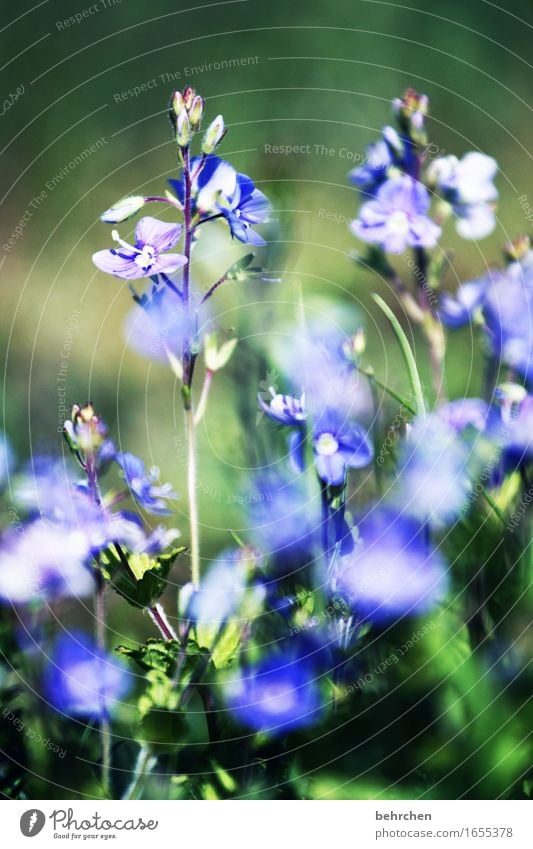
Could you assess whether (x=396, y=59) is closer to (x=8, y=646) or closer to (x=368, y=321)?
(x=368, y=321)

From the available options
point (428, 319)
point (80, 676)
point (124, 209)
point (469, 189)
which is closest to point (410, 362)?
point (428, 319)

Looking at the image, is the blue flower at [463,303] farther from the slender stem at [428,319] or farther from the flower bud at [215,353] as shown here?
the flower bud at [215,353]

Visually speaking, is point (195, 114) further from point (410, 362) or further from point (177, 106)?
point (410, 362)

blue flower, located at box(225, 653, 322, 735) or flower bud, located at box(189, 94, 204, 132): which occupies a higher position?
flower bud, located at box(189, 94, 204, 132)

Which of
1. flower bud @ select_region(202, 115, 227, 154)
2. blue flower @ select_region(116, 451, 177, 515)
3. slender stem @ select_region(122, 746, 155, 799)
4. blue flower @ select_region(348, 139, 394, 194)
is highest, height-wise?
blue flower @ select_region(348, 139, 394, 194)

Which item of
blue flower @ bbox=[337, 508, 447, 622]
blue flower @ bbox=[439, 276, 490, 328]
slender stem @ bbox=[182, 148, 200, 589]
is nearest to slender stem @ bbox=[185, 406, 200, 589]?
slender stem @ bbox=[182, 148, 200, 589]

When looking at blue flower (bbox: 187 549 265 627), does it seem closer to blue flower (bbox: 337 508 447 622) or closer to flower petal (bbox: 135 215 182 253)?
blue flower (bbox: 337 508 447 622)
